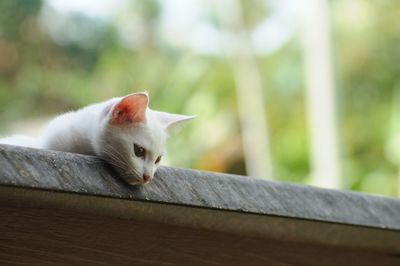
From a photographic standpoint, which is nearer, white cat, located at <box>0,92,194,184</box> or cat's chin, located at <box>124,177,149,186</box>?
cat's chin, located at <box>124,177,149,186</box>

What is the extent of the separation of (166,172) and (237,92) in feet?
15.9

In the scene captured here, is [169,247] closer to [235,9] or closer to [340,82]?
[340,82]

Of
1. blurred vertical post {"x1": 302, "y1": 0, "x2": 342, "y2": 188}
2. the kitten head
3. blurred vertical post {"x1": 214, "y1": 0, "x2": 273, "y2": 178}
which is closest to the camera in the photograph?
the kitten head

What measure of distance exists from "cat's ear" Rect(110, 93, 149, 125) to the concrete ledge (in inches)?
6.1

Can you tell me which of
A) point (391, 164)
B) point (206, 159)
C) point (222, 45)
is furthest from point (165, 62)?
point (391, 164)

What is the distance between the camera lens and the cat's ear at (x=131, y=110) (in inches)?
43.1

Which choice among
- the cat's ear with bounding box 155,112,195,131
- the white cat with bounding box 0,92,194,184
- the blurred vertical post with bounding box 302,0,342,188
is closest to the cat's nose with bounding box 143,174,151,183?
the white cat with bounding box 0,92,194,184

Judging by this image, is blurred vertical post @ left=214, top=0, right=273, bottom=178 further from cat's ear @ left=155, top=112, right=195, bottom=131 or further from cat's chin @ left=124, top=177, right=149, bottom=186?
cat's chin @ left=124, top=177, right=149, bottom=186

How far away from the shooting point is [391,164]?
199 inches

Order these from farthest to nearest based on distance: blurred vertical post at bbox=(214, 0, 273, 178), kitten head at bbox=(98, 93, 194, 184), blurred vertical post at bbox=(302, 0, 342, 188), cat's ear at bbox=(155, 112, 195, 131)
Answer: blurred vertical post at bbox=(214, 0, 273, 178), blurred vertical post at bbox=(302, 0, 342, 188), cat's ear at bbox=(155, 112, 195, 131), kitten head at bbox=(98, 93, 194, 184)

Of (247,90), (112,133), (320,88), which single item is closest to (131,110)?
(112,133)

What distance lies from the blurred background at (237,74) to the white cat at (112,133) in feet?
12.1

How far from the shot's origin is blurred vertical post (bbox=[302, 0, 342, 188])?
472cm

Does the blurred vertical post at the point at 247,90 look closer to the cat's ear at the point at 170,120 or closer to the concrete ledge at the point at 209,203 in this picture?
the cat's ear at the point at 170,120
